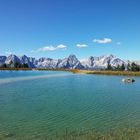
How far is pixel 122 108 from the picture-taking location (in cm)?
4019

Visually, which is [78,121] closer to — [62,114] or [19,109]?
[62,114]

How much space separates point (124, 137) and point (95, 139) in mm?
2888

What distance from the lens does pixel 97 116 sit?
1321 inches

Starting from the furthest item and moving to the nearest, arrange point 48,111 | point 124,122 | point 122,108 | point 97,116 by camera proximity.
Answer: point 122,108 → point 48,111 → point 97,116 → point 124,122

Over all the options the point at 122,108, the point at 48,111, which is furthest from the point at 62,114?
the point at 122,108

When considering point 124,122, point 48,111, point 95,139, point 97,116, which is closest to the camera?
point 95,139

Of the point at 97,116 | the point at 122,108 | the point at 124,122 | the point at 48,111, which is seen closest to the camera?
the point at 124,122

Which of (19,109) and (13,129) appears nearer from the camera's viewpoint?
(13,129)

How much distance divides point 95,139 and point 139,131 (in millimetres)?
5514

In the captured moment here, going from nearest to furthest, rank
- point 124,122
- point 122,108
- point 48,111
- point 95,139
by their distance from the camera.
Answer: point 95,139 < point 124,122 < point 48,111 < point 122,108

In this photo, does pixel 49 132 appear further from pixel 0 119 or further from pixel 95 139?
pixel 0 119

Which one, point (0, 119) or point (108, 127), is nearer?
point (108, 127)

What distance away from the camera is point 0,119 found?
3127 centimetres

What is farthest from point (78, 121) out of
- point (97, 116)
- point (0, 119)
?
point (0, 119)
